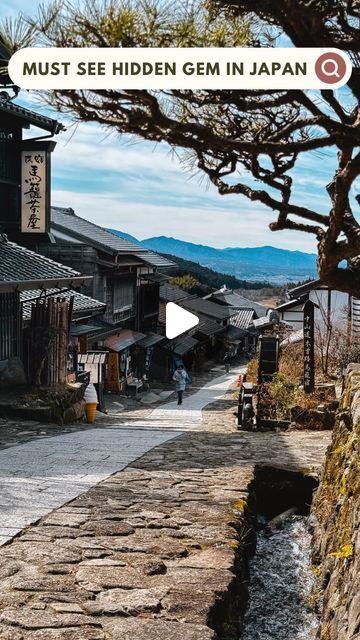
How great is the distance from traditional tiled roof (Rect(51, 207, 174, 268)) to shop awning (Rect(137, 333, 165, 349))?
4.29 meters

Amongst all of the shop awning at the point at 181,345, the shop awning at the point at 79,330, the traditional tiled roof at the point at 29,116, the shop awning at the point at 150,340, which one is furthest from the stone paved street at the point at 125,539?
the shop awning at the point at 181,345

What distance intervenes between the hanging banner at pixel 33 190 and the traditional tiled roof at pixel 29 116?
95 cm

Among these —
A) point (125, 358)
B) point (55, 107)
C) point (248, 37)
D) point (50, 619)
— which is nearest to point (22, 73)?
point (55, 107)

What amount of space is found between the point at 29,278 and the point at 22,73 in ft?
30.6

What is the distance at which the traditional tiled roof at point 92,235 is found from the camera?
3028cm

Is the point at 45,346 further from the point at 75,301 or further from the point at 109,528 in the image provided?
the point at 109,528

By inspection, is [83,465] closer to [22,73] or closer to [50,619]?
[50,619]

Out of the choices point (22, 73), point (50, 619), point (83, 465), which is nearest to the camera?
point (50, 619)

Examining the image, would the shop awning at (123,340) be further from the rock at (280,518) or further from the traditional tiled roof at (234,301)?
the traditional tiled roof at (234,301)

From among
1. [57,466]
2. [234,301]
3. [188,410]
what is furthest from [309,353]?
[234,301]

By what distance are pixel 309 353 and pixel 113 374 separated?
45.1 feet

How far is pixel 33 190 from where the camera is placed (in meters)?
19.3

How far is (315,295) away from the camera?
111 feet

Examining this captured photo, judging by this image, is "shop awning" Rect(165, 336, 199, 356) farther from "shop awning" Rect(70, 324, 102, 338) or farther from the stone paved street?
the stone paved street
